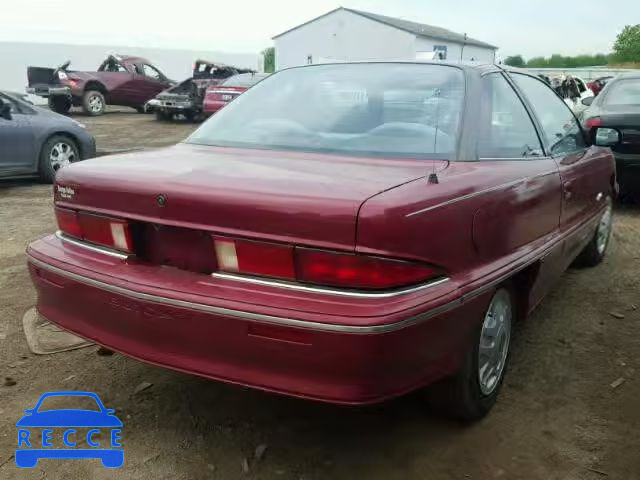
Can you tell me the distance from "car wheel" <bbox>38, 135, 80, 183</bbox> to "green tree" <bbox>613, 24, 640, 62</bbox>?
200 feet

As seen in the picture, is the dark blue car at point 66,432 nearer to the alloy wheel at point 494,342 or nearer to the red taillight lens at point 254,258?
the red taillight lens at point 254,258

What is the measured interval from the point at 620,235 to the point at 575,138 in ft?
7.81

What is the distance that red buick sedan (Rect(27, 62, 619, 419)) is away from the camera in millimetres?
2078

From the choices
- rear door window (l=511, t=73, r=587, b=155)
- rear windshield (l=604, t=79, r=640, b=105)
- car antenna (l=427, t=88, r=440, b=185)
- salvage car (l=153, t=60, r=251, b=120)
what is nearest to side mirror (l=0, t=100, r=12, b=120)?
rear door window (l=511, t=73, r=587, b=155)

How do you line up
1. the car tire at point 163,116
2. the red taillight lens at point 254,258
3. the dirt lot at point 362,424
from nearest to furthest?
1. the red taillight lens at point 254,258
2. the dirt lot at point 362,424
3. the car tire at point 163,116

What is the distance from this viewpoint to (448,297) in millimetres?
2219

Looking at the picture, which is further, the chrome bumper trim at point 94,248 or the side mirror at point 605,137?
the side mirror at point 605,137

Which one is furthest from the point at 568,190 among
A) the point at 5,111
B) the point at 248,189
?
the point at 5,111

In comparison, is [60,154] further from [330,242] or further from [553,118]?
[330,242]

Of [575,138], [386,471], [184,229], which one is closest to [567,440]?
[386,471]

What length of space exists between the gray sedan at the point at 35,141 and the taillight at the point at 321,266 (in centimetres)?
657

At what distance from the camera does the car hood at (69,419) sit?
2734 mm

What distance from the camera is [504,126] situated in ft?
10.0

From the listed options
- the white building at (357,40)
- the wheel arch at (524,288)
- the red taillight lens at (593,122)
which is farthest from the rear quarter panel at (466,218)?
the white building at (357,40)
